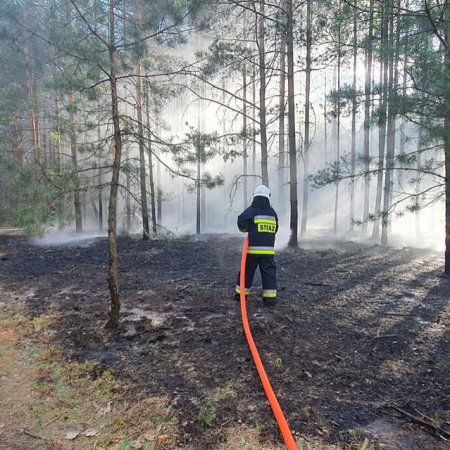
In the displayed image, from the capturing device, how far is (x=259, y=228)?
17.7 ft

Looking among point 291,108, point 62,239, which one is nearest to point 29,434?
point 291,108

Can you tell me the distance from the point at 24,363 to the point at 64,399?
1.23m

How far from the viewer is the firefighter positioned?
538 cm

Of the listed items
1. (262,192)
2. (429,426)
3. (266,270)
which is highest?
(262,192)

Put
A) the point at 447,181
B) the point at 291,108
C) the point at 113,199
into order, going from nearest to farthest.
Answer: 1. the point at 113,199
2. the point at 447,181
3. the point at 291,108

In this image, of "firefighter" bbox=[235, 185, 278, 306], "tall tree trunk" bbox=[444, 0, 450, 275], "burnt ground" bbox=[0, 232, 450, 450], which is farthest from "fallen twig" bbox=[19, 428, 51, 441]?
"tall tree trunk" bbox=[444, 0, 450, 275]

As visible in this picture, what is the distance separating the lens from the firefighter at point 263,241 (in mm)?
5379

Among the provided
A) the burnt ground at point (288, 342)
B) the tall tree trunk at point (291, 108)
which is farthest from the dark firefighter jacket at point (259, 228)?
the tall tree trunk at point (291, 108)

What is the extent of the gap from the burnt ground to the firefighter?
1.20ft

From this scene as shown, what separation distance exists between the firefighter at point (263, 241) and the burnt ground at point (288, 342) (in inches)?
14.5

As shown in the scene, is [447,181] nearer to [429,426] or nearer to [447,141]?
[447,141]

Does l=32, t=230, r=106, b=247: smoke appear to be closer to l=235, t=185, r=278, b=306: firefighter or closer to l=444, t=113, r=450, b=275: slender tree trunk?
l=235, t=185, r=278, b=306: firefighter

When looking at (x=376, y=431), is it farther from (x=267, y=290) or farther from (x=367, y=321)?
(x=267, y=290)

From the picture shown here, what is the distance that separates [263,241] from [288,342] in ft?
5.33
